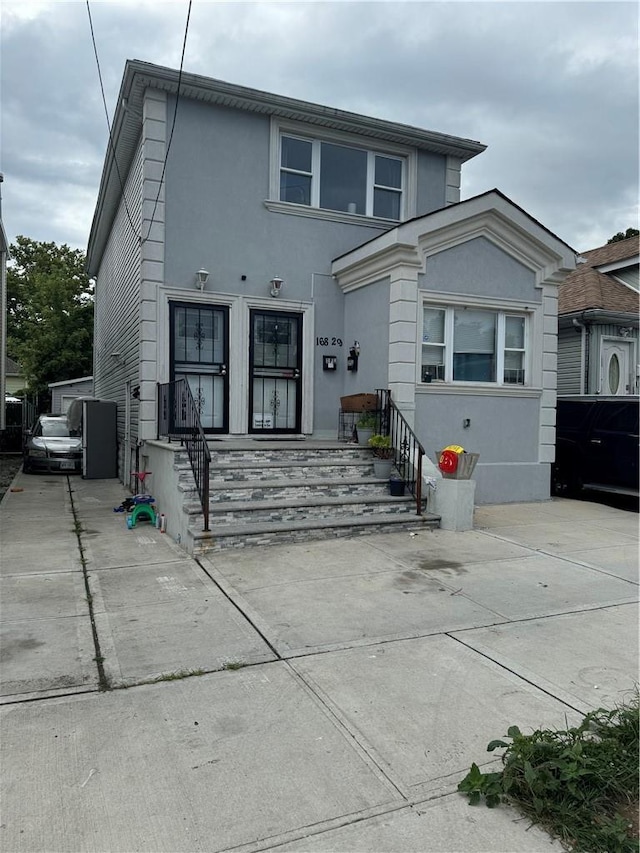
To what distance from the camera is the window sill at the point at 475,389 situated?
866 cm

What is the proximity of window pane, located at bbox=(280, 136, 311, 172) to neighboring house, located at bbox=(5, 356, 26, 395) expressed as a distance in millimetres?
25171

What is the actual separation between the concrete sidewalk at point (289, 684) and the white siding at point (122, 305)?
5.05 m

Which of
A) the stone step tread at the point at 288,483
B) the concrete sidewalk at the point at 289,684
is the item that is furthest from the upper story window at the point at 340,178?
the concrete sidewalk at the point at 289,684

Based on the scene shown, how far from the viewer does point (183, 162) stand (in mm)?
8906

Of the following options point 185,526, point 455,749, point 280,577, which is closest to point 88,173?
point 185,526

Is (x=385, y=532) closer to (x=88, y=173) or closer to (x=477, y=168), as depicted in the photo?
(x=477, y=168)

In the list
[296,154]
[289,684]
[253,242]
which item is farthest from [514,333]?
[289,684]

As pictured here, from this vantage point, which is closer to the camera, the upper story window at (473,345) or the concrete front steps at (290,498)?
the concrete front steps at (290,498)

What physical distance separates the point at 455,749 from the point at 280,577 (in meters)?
2.73

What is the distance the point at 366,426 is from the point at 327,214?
3.75 m

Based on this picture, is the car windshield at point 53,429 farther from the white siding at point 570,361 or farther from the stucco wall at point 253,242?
the white siding at point 570,361

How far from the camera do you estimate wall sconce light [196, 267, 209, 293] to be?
882cm

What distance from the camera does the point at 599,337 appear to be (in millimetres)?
13102

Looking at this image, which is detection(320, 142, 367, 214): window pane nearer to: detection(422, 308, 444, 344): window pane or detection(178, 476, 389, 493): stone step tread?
detection(422, 308, 444, 344): window pane
